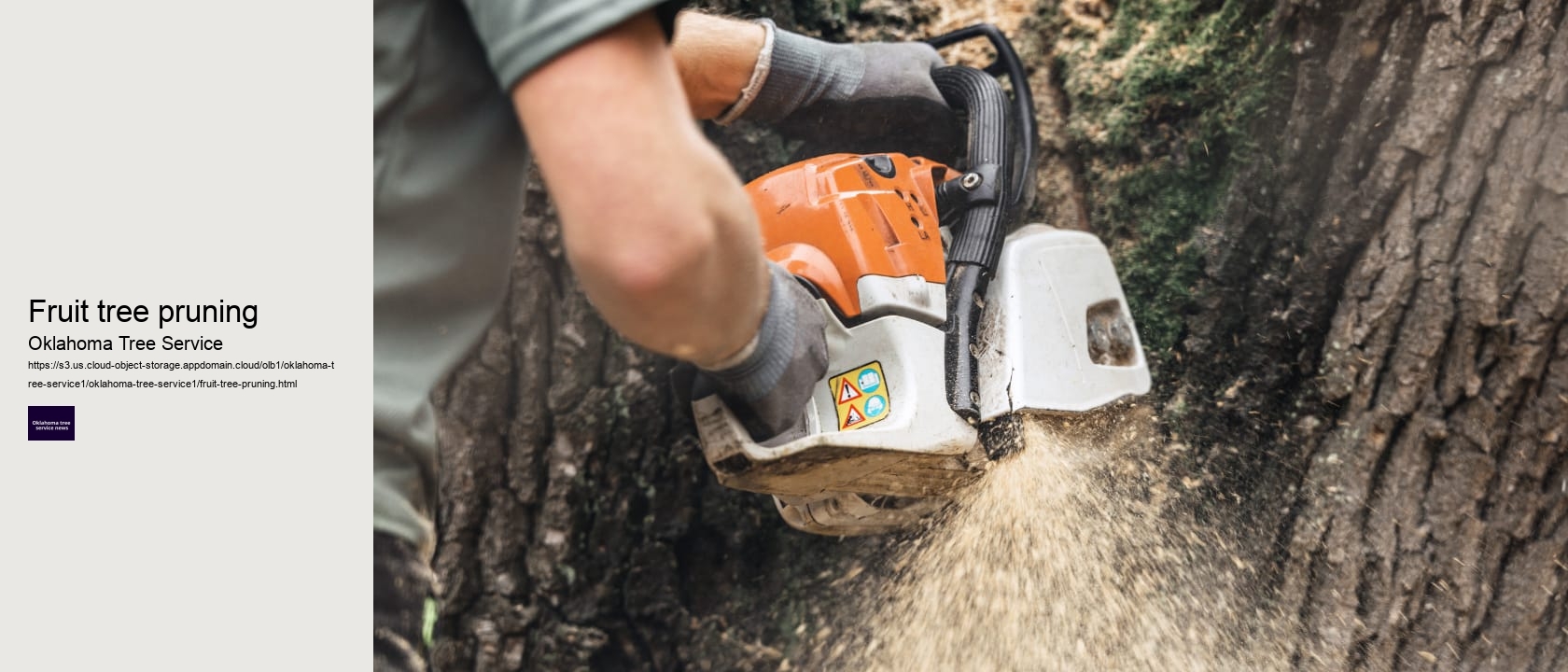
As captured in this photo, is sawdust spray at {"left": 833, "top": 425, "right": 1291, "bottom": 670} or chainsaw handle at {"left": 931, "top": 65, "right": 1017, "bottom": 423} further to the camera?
sawdust spray at {"left": 833, "top": 425, "right": 1291, "bottom": 670}

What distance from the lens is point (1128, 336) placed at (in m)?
2.10

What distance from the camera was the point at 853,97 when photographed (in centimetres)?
201

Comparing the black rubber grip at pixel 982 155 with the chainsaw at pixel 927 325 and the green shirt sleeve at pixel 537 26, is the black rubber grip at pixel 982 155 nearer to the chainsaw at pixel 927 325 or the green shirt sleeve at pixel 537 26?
the chainsaw at pixel 927 325

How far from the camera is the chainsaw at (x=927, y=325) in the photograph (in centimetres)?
173

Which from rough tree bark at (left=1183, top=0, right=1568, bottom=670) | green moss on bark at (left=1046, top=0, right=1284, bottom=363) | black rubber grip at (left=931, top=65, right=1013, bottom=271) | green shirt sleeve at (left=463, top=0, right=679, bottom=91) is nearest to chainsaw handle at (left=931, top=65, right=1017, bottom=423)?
black rubber grip at (left=931, top=65, right=1013, bottom=271)

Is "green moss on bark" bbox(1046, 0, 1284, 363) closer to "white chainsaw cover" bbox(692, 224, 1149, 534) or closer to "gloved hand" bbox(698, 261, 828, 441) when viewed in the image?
"white chainsaw cover" bbox(692, 224, 1149, 534)

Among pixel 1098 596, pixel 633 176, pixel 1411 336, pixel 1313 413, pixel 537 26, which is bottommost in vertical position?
pixel 1098 596

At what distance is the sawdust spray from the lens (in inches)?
82.5

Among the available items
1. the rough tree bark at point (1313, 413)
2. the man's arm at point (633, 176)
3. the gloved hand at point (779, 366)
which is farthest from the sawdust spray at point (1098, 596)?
the man's arm at point (633, 176)

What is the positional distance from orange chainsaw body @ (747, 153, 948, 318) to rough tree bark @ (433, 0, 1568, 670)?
1.42 feet

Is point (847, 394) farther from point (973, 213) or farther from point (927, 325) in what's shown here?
point (973, 213)

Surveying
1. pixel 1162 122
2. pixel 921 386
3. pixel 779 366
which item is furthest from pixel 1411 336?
pixel 779 366

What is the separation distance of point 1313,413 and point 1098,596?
20.2 inches
